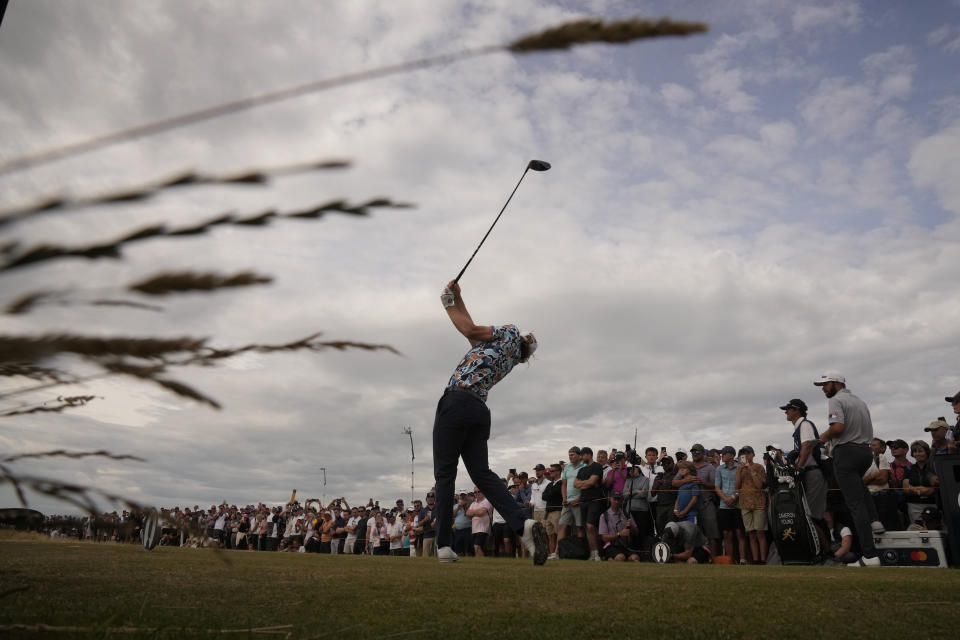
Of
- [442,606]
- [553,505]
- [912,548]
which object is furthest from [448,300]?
[553,505]

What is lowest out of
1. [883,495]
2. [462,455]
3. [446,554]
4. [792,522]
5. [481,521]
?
[446,554]

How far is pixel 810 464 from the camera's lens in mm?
9328

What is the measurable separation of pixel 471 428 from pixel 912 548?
566 centimetres

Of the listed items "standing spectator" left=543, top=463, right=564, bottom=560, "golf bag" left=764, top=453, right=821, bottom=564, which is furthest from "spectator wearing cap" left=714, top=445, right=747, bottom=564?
"standing spectator" left=543, top=463, right=564, bottom=560

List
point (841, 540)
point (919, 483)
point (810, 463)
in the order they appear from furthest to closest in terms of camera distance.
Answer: point (919, 483), point (841, 540), point (810, 463)

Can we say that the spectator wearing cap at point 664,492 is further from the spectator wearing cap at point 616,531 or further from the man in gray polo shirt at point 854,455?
the man in gray polo shirt at point 854,455

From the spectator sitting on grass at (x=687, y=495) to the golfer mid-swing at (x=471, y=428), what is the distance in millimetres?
6070

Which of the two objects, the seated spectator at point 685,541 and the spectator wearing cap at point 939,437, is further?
the seated spectator at point 685,541

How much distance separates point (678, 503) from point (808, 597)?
29.0 ft

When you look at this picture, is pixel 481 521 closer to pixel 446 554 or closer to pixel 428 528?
pixel 428 528

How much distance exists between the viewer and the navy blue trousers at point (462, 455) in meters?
6.20

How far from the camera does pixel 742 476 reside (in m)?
11.1

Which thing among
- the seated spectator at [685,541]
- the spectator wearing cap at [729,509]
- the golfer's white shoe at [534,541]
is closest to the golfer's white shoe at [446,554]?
the golfer's white shoe at [534,541]

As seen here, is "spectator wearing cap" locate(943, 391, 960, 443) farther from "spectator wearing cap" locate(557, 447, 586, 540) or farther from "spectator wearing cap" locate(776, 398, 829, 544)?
"spectator wearing cap" locate(557, 447, 586, 540)
